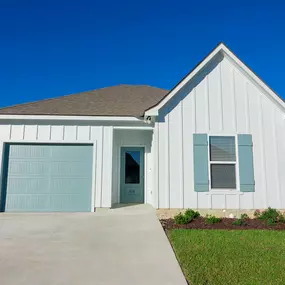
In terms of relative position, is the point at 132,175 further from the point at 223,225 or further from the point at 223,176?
the point at 223,225

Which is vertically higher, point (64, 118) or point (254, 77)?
point (254, 77)

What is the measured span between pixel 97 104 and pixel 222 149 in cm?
506

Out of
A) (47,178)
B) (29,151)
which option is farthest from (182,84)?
(29,151)

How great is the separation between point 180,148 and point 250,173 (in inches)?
94.2

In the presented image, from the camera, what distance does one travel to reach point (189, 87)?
9.09 meters

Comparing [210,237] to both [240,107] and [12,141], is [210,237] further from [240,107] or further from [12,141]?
[12,141]

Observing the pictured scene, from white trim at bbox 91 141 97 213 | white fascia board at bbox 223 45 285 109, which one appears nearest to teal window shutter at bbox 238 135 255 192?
white fascia board at bbox 223 45 285 109

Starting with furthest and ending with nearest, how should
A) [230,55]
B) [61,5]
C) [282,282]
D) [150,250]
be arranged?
[61,5] < [230,55] < [150,250] < [282,282]

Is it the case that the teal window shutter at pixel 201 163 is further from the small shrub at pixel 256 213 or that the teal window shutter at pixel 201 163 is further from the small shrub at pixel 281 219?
the small shrub at pixel 281 219

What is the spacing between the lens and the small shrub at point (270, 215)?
26.8 feet

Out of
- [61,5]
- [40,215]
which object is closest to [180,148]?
[40,215]

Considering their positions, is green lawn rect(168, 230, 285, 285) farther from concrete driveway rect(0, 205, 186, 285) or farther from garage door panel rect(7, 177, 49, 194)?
garage door panel rect(7, 177, 49, 194)

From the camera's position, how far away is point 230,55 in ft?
29.7

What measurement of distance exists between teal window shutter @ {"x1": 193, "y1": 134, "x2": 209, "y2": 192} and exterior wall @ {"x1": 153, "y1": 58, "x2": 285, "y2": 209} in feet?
0.47
